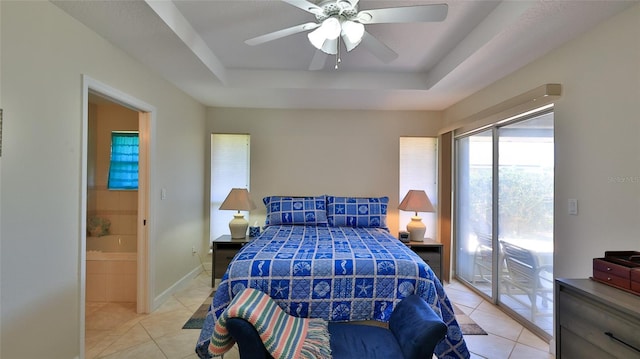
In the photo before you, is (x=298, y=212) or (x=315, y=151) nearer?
(x=298, y=212)

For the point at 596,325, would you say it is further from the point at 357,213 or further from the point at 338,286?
the point at 357,213

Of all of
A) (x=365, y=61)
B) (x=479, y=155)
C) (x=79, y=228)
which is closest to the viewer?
(x=79, y=228)

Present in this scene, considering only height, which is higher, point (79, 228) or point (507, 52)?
point (507, 52)

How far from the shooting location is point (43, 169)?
1.70 metres

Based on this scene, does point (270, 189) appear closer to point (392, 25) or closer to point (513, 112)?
point (392, 25)

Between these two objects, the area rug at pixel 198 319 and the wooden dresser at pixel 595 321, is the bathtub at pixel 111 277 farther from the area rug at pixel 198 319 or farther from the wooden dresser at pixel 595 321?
the wooden dresser at pixel 595 321

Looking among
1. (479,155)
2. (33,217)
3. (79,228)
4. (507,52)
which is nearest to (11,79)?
(33,217)

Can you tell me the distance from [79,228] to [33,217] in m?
0.36

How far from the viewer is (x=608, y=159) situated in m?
1.83

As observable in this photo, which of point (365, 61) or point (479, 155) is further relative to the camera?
point (479, 155)

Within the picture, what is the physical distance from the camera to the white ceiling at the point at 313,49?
6.09 feet

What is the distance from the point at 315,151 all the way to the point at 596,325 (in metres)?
3.26

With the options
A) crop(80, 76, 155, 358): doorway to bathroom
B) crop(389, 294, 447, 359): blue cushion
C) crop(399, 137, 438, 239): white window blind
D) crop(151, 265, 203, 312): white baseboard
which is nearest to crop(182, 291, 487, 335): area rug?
crop(151, 265, 203, 312): white baseboard

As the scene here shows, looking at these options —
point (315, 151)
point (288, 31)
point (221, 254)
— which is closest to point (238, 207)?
point (221, 254)
